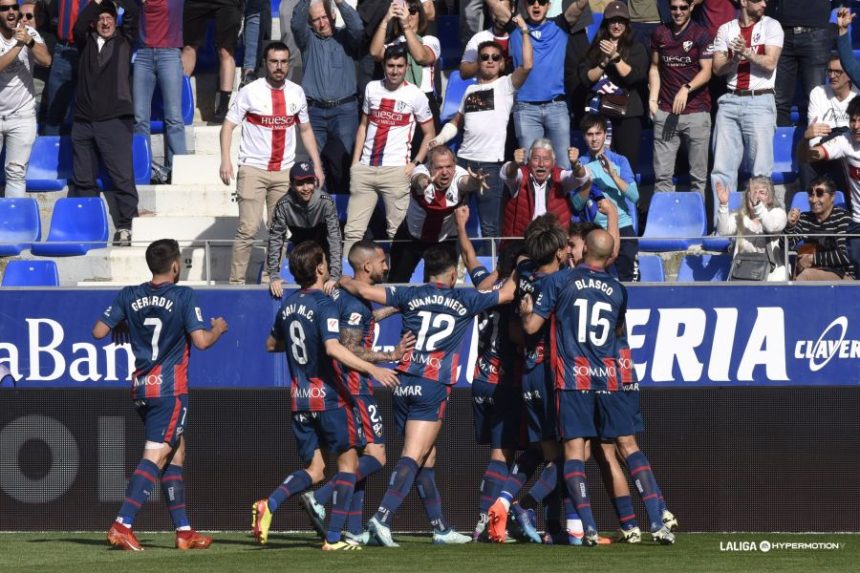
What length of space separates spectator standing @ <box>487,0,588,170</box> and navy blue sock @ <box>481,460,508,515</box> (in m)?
4.11

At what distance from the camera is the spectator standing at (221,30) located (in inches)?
649

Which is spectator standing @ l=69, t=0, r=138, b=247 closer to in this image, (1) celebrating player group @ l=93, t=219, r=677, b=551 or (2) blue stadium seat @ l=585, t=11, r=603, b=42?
(1) celebrating player group @ l=93, t=219, r=677, b=551

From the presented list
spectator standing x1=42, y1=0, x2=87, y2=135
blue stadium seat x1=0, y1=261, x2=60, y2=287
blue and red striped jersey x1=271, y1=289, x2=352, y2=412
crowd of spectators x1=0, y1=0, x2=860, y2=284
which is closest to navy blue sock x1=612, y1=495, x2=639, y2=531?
blue and red striped jersey x1=271, y1=289, x2=352, y2=412

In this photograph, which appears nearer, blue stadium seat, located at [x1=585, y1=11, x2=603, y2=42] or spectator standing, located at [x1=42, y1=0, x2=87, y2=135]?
blue stadium seat, located at [x1=585, y1=11, x2=603, y2=42]

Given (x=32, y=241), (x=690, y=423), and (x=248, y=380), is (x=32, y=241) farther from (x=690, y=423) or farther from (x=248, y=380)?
(x=690, y=423)

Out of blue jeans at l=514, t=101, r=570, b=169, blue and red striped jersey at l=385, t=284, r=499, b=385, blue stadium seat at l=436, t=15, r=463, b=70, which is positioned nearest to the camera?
blue and red striped jersey at l=385, t=284, r=499, b=385

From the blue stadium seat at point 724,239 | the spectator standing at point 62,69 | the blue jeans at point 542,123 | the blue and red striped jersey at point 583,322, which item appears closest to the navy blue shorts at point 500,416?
the blue and red striped jersey at point 583,322

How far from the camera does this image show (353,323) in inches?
428

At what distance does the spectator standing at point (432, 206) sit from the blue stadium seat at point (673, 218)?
1751 millimetres

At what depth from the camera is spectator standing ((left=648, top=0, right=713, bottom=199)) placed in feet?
49.3

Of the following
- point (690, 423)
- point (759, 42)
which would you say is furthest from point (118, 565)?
point (759, 42)

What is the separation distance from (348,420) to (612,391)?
1805 millimetres

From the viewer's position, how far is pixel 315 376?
10.8m

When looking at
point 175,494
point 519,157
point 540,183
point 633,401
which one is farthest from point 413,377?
point 519,157
